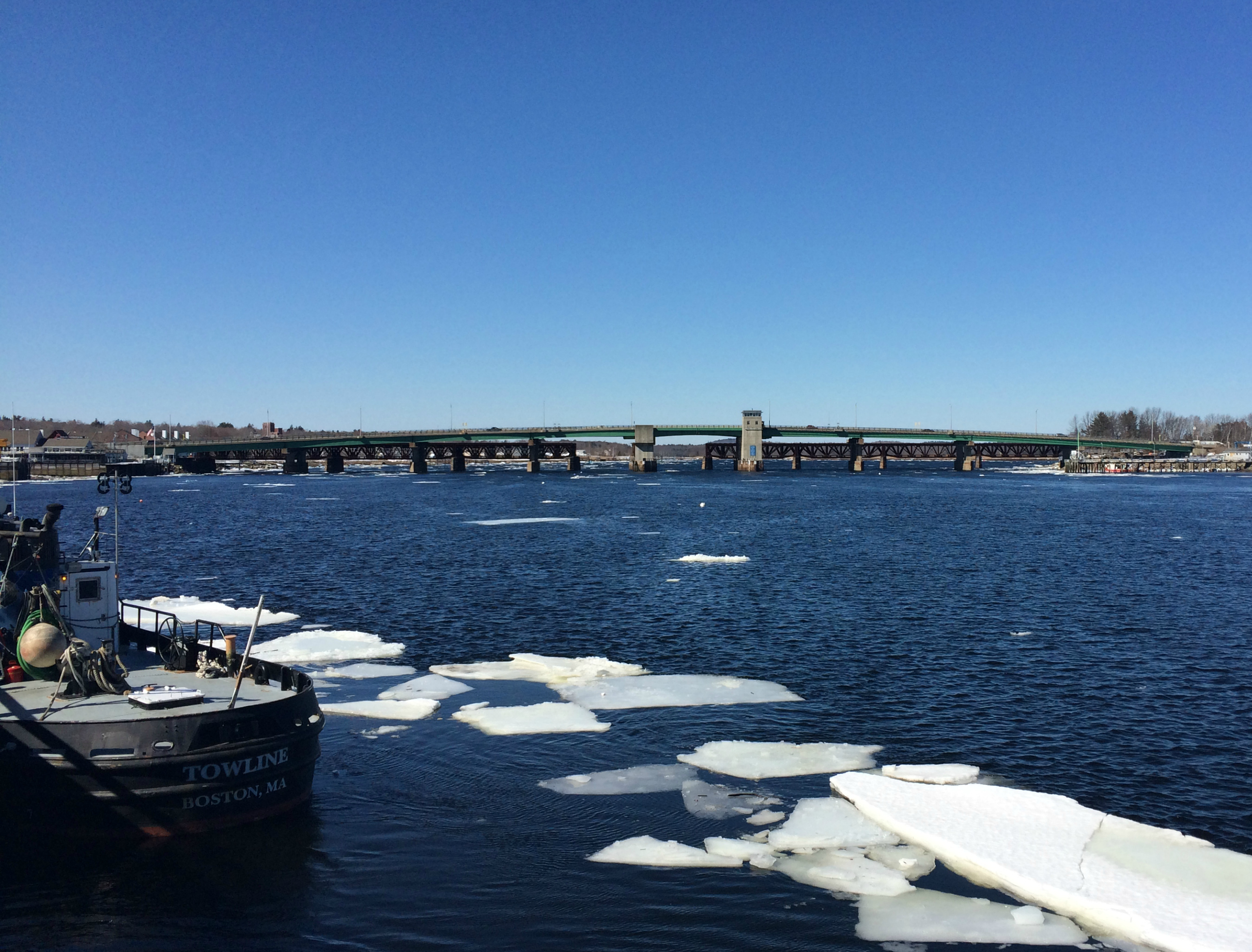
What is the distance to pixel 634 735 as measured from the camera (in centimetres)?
2769

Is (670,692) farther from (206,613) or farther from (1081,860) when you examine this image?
(206,613)

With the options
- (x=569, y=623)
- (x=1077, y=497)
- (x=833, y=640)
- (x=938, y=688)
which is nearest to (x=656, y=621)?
(x=569, y=623)

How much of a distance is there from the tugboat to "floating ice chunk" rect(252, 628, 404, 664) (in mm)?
11398

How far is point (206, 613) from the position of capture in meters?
46.2

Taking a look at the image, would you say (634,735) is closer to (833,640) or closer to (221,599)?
(833,640)

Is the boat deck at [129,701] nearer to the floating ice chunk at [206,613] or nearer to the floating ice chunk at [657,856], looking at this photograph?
the floating ice chunk at [657,856]

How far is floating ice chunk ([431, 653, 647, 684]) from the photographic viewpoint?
34.1m

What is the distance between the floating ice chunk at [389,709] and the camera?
29125 mm

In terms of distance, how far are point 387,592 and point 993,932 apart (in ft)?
148

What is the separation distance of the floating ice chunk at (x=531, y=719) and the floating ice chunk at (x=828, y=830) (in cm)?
887

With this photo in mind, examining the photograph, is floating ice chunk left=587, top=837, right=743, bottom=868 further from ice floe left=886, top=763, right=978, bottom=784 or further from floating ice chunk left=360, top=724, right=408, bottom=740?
floating ice chunk left=360, top=724, right=408, bottom=740

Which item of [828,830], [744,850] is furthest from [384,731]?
[828,830]

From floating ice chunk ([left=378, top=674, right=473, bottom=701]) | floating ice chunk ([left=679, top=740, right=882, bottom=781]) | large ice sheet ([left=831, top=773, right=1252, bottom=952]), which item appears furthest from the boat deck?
large ice sheet ([left=831, top=773, right=1252, bottom=952])

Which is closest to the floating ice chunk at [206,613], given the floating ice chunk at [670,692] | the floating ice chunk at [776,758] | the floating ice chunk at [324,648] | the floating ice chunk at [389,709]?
the floating ice chunk at [324,648]
